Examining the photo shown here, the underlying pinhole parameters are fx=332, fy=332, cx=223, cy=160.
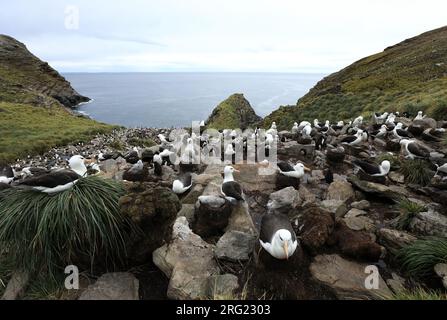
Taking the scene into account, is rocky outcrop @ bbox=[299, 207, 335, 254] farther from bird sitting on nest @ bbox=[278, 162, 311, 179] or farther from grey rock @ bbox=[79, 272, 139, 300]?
grey rock @ bbox=[79, 272, 139, 300]

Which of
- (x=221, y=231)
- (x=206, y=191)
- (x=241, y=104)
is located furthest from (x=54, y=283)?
(x=241, y=104)

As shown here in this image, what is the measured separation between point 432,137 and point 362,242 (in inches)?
418

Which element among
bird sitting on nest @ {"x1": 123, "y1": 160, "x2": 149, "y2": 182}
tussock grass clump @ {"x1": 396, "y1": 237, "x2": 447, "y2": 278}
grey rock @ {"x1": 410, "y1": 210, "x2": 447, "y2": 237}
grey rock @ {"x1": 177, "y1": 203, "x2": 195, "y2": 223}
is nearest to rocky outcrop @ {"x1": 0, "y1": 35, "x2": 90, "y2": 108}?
bird sitting on nest @ {"x1": 123, "y1": 160, "x2": 149, "y2": 182}

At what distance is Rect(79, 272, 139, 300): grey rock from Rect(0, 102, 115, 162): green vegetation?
30.7 metres

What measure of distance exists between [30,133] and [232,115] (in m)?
27.2

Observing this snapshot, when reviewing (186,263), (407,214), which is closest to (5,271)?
(186,263)

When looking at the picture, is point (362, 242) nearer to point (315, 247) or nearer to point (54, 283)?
point (315, 247)

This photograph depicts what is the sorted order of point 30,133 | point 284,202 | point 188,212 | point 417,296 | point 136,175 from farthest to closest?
point 30,133 < point 136,175 < point 284,202 < point 188,212 < point 417,296

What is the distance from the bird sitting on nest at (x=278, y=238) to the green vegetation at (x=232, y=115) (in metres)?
39.2

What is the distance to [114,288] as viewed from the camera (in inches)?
233

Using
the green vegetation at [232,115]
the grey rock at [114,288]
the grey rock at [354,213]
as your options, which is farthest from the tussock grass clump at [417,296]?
the green vegetation at [232,115]

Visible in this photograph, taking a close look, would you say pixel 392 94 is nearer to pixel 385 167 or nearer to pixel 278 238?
pixel 385 167

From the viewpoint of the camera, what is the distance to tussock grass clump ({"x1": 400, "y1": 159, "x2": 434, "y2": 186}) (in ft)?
33.2

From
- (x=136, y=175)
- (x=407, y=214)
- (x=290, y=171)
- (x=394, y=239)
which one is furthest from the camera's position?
(x=136, y=175)
